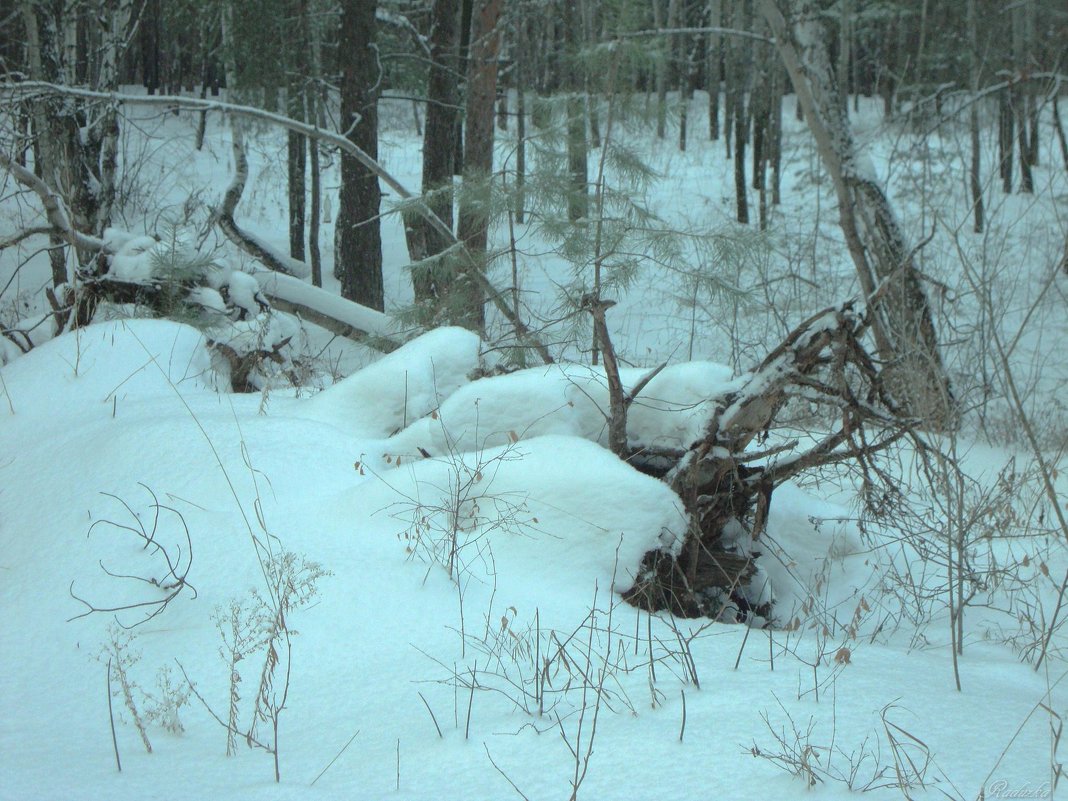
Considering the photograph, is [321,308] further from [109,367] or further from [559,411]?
[559,411]

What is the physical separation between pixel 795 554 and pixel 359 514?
175 cm

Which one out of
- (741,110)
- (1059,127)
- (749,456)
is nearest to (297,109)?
(741,110)

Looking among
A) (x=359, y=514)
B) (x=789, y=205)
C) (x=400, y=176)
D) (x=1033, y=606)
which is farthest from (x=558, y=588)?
(x=789, y=205)

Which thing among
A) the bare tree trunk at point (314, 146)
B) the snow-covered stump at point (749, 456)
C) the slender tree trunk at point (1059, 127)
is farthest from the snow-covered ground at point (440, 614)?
the bare tree trunk at point (314, 146)

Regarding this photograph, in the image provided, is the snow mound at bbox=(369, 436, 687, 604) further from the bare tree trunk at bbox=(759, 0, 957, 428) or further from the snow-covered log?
the bare tree trunk at bbox=(759, 0, 957, 428)

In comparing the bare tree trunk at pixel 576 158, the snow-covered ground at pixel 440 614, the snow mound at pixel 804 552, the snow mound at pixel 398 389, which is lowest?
the snow mound at pixel 804 552

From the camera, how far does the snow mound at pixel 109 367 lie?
3930 millimetres

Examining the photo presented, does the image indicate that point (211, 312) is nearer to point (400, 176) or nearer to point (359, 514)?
point (359, 514)

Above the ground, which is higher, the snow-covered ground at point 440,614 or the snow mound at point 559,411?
the snow mound at point 559,411

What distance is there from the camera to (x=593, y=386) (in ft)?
11.3

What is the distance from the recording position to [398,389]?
376cm

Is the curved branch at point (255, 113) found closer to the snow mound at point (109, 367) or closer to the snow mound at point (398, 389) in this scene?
the snow mound at point (398, 389)

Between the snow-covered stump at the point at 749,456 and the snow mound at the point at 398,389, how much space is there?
1.13 m

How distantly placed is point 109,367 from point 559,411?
2.25 meters
